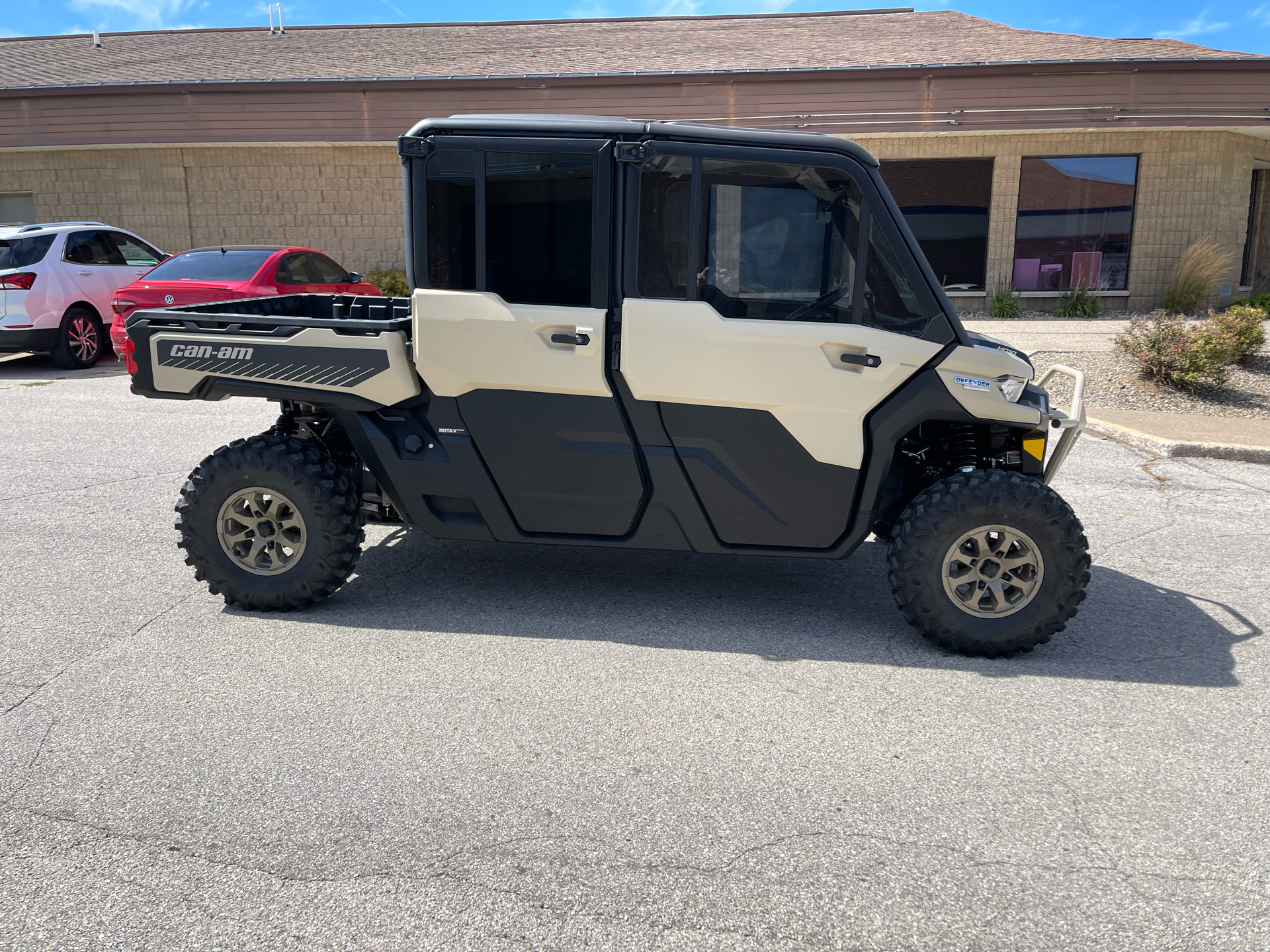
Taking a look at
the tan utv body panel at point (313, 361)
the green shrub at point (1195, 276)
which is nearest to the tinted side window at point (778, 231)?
the tan utv body panel at point (313, 361)

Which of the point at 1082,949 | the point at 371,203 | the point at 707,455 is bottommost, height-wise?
the point at 1082,949

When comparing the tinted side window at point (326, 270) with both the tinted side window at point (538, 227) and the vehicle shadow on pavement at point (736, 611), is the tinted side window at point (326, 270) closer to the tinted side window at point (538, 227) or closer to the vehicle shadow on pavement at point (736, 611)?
the vehicle shadow on pavement at point (736, 611)

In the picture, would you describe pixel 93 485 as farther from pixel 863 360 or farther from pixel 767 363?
pixel 863 360

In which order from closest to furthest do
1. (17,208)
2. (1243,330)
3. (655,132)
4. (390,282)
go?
(655,132)
(1243,330)
(390,282)
(17,208)

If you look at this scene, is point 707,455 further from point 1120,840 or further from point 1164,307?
point 1164,307

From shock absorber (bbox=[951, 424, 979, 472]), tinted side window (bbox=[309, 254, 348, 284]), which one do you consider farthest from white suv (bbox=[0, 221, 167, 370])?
shock absorber (bbox=[951, 424, 979, 472])

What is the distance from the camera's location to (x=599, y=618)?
15.3ft

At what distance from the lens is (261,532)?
4625 mm

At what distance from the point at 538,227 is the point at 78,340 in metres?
10.9

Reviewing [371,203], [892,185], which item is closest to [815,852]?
[892,185]

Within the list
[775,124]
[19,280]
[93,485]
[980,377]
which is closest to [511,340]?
[980,377]

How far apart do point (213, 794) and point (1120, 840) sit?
9.46 feet

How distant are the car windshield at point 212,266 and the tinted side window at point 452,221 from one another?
8110 mm

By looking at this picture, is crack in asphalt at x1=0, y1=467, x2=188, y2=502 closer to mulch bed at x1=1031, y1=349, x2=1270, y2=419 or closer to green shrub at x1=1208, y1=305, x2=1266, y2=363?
mulch bed at x1=1031, y1=349, x2=1270, y2=419
